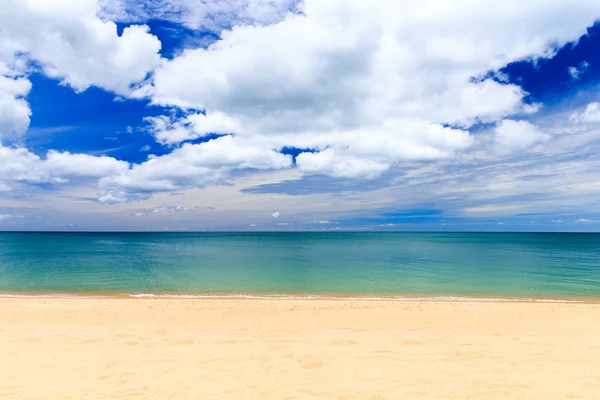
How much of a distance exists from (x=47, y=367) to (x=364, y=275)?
27.2 meters

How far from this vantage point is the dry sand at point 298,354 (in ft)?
24.4

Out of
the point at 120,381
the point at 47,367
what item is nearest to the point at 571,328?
the point at 120,381

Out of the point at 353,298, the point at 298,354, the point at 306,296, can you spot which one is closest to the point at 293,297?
the point at 306,296

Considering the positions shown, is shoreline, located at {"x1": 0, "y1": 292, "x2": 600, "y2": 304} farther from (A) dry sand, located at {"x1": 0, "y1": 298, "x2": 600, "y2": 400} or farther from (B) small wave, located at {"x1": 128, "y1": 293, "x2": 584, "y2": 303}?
(A) dry sand, located at {"x1": 0, "y1": 298, "x2": 600, "y2": 400}

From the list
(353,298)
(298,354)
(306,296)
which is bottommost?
(306,296)

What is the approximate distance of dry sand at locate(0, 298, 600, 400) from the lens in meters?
7.43

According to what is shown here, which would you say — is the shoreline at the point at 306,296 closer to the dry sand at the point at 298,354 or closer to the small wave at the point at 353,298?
the small wave at the point at 353,298

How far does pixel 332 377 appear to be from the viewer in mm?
8078

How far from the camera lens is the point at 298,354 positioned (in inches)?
382

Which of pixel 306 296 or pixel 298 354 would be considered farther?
pixel 306 296

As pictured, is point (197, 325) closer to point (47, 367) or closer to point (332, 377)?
point (47, 367)

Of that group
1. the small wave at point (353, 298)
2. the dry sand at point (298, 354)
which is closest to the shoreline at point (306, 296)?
the small wave at point (353, 298)

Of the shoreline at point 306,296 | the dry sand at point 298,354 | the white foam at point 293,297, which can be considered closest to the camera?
the dry sand at point 298,354

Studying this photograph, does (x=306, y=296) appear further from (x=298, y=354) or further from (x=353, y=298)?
(x=298, y=354)
